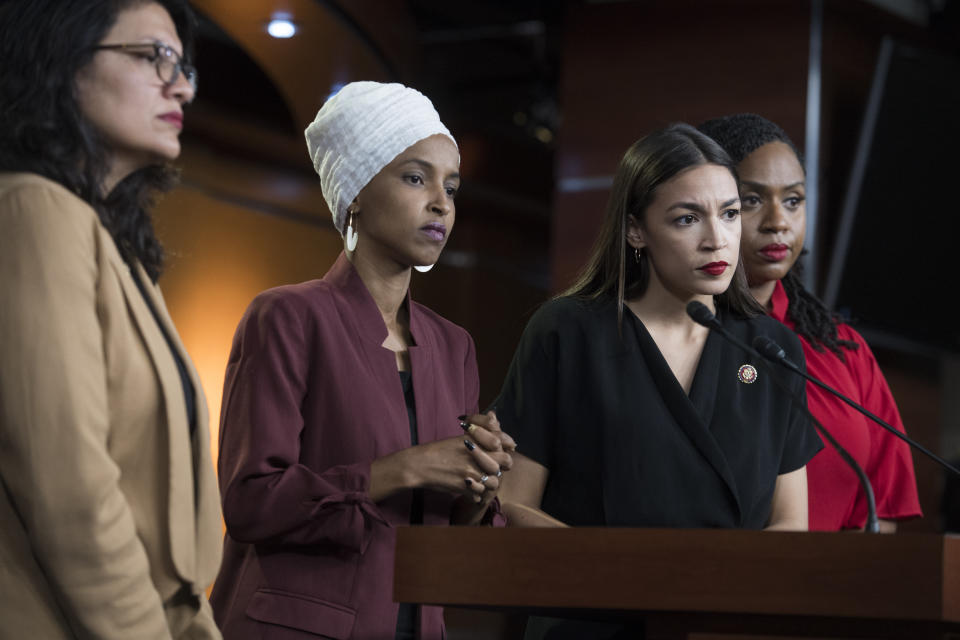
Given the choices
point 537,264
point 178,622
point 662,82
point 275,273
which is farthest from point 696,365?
point 537,264

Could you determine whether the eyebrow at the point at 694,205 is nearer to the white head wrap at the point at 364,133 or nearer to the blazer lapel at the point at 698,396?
the blazer lapel at the point at 698,396

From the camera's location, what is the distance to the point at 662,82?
17.9 ft

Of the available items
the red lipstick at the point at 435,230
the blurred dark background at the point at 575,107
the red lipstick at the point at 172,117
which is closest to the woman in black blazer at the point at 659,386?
the red lipstick at the point at 435,230

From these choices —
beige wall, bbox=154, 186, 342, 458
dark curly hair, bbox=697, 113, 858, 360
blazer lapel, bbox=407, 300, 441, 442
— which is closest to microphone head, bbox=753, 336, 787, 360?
blazer lapel, bbox=407, 300, 441, 442

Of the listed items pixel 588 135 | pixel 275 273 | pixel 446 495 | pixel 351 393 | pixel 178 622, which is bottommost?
pixel 178 622

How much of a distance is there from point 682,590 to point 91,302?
0.78m

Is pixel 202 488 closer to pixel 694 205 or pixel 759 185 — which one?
pixel 694 205

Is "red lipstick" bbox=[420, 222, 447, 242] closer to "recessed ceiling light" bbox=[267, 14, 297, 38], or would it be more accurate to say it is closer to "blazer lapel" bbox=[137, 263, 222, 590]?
"blazer lapel" bbox=[137, 263, 222, 590]

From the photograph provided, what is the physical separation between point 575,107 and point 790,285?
2995 millimetres

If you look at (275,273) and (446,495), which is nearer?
(446,495)

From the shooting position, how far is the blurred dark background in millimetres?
5281

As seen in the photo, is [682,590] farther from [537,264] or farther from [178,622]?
[537,264]

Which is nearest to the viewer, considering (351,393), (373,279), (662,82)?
(351,393)

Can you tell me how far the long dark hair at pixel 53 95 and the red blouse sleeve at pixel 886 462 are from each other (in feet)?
5.66
